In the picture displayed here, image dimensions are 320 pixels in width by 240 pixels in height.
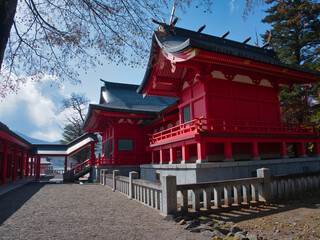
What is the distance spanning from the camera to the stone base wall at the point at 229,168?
356 inches

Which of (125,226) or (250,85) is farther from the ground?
(250,85)

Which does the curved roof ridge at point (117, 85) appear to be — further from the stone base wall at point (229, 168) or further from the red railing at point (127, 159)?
the stone base wall at point (229, 168)

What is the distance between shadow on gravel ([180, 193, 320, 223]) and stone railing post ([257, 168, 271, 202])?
27 centimetres

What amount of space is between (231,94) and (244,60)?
2.04 meters

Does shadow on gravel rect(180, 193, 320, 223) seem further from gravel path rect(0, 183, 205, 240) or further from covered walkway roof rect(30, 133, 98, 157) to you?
covered walkway roof rect(30, 133, 98, 157)

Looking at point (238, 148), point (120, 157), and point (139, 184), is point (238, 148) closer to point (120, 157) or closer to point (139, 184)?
point (139, 184)

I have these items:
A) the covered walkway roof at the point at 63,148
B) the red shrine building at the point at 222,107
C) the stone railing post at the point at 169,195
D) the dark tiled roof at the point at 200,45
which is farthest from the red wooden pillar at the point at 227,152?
the covered walkway roof at the point at 63,148

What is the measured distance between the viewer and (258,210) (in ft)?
22.8

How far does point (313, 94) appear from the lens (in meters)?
17.5

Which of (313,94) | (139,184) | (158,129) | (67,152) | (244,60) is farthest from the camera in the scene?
(67,152)

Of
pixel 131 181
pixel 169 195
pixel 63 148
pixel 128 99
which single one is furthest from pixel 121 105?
pixel 169 195

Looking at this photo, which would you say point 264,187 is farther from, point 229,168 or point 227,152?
point 227,152

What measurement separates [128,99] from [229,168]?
14728 millimetres

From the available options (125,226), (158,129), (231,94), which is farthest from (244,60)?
(158,129)
